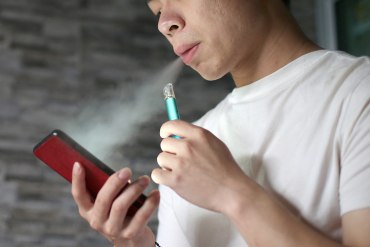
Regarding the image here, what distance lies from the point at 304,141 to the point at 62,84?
183 centimetres

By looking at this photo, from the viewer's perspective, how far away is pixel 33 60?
7.98 ft

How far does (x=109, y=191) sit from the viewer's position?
76 cm

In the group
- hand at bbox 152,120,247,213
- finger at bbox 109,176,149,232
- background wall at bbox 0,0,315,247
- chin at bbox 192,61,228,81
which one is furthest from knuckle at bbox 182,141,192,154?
background wall at bbox 0,0,315,247

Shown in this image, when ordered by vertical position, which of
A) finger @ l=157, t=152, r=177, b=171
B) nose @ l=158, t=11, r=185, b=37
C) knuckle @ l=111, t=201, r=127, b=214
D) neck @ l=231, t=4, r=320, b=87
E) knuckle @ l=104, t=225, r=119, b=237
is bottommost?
knuckle @ l=104, t=225, r=119, b=237

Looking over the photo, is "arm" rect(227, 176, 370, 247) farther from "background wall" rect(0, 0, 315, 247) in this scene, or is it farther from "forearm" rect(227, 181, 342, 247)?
"background wall" rect(0, 0, 315, 247)

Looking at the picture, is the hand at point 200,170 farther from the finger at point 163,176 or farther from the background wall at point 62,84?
the background wall at point 62,84

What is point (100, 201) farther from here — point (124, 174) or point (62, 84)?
point (62, 84)

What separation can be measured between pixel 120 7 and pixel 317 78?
77.5 inches

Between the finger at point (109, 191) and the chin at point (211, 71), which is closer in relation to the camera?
the finger at point (109, 191)

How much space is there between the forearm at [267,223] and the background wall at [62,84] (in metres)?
1.74

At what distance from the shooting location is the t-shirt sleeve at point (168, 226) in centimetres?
93

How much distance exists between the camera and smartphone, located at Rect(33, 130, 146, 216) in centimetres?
80

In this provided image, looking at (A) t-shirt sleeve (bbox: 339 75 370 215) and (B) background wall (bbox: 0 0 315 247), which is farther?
(B) background wall (bbox: 0 0 315 247)

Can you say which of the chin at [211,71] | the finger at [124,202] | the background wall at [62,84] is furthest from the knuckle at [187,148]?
the background wall at [62,84]
